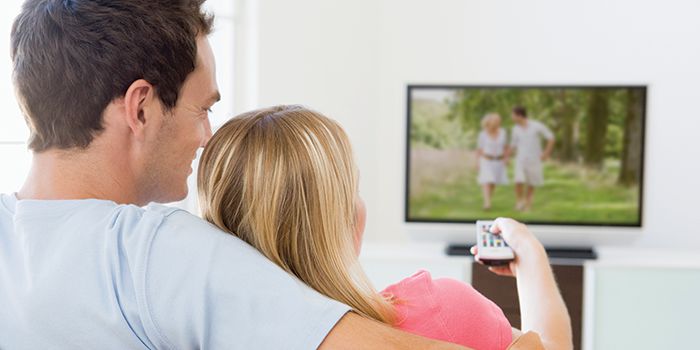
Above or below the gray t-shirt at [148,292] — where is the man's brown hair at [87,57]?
above

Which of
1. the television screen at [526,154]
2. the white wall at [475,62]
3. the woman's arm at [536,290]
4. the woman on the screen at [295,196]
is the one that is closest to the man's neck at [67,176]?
the woman on the screen at [295,196]

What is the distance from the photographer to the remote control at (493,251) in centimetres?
147

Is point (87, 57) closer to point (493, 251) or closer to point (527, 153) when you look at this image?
point (493, 251)

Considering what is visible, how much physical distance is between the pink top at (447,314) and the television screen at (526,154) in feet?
9.34

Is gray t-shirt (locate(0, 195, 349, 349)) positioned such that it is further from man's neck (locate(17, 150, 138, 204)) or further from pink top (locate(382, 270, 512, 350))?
pink top (locate(382, 270, 512, 350))

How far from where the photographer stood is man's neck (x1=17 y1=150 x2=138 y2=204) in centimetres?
104

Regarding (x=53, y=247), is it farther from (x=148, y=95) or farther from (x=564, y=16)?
(x=564, y=16)

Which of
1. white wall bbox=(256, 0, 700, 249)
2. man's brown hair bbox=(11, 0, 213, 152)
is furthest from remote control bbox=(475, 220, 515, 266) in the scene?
white wall bbox=(256, 0, 700, 249)

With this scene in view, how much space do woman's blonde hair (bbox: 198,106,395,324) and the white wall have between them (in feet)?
9.19

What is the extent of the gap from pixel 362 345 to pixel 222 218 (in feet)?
1.16

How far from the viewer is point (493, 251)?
4.85 ft

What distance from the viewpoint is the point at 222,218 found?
1.15m

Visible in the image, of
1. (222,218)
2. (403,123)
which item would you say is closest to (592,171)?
(403,123)

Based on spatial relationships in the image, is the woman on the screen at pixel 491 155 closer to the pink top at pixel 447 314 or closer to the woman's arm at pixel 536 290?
the woman's arm at pixel 536 290
